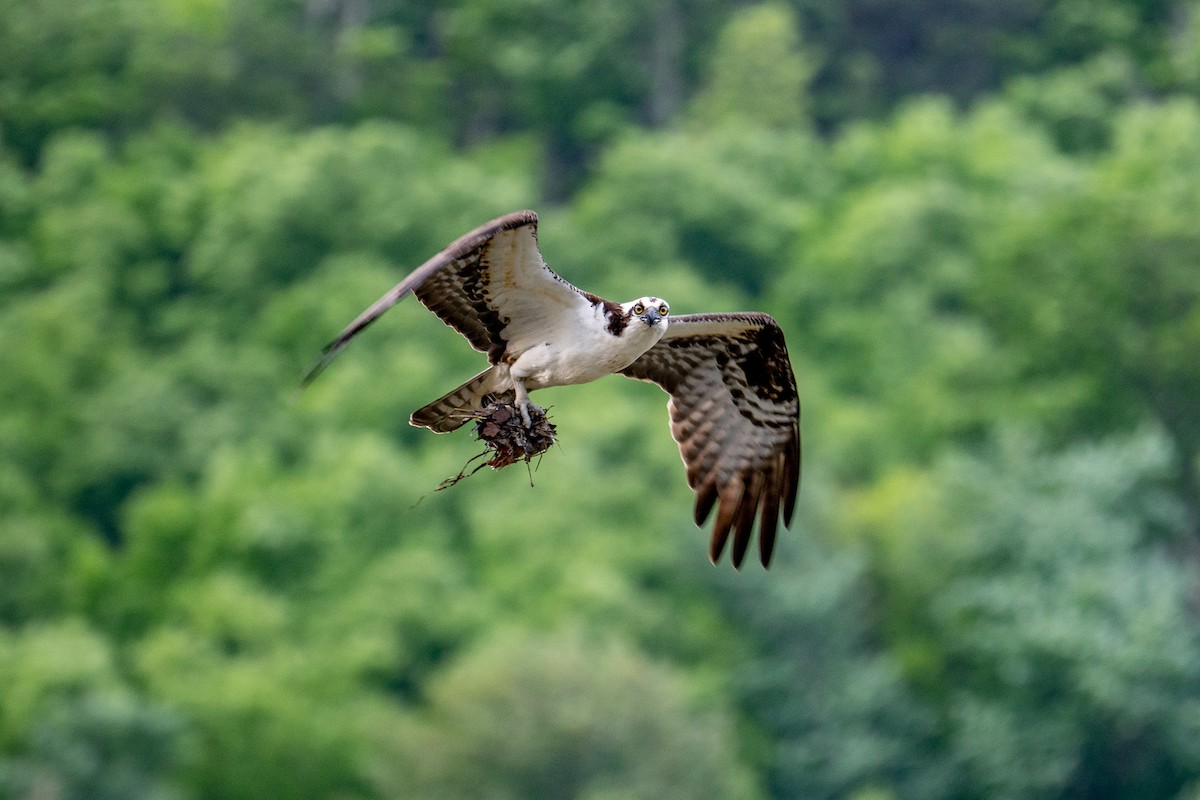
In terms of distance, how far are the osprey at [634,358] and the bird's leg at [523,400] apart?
0.01 metres

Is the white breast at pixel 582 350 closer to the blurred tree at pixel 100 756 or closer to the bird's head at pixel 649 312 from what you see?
the bird's head at pixel 649 312

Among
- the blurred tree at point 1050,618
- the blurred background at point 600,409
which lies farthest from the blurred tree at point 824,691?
the blurred tree at point 1050,618

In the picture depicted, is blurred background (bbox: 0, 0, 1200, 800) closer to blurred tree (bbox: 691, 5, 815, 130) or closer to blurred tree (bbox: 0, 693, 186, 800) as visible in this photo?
blurred tree (bbox: 0, 693, 186, 800)

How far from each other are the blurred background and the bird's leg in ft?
107

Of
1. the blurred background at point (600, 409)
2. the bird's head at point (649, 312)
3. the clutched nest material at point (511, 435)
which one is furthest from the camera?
the blurred background at point (600, 409)

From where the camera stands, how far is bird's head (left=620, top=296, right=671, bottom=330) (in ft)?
49.6

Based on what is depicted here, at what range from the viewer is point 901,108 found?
105938 mm

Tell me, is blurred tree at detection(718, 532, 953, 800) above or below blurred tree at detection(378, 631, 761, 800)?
above

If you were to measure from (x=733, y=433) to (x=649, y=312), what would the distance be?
3.41m

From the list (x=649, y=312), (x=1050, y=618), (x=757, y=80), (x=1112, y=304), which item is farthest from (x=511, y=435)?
(x=757, y=80)

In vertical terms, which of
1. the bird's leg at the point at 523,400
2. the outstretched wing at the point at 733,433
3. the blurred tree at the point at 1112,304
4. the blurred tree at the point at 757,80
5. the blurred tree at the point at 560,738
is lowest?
the bird's leg at the point at 523,400

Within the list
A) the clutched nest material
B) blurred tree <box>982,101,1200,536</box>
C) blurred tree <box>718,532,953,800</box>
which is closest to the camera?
the clutched nest material

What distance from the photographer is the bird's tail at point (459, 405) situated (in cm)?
1538

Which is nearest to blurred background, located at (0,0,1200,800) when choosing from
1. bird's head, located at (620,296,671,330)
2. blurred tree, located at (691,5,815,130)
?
blurred tree, located at (691,5,815,130)
